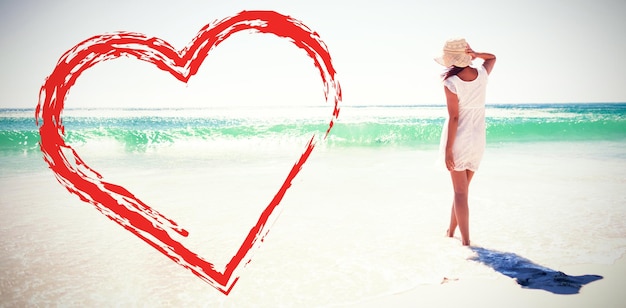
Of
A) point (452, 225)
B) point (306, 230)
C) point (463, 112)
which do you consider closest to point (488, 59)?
→ point (463, 112)

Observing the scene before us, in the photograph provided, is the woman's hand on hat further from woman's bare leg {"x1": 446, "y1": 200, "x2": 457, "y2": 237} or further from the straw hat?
woman's bare leg {"x1": 446, "y1": 200, "x2": 457, "y2": 237}

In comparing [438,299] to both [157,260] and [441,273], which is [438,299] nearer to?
[441,273]

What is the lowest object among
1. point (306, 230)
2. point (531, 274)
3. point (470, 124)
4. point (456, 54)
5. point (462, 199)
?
point (306, 230)

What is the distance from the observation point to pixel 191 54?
3.92 meters

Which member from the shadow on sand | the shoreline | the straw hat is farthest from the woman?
the shoreline

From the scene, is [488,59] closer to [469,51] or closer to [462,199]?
[469,51]

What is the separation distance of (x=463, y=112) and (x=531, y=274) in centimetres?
125

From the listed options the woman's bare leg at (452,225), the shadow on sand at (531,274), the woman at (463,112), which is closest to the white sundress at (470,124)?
the woman at (463,112)

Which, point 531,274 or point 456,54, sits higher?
point 456,54

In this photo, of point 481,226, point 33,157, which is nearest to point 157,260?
point 481,226

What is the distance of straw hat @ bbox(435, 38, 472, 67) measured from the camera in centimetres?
308

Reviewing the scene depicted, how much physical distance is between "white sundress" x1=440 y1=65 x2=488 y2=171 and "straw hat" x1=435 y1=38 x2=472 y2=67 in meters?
0.11

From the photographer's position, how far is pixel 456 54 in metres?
3.10

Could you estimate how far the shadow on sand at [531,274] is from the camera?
2.60 metres
